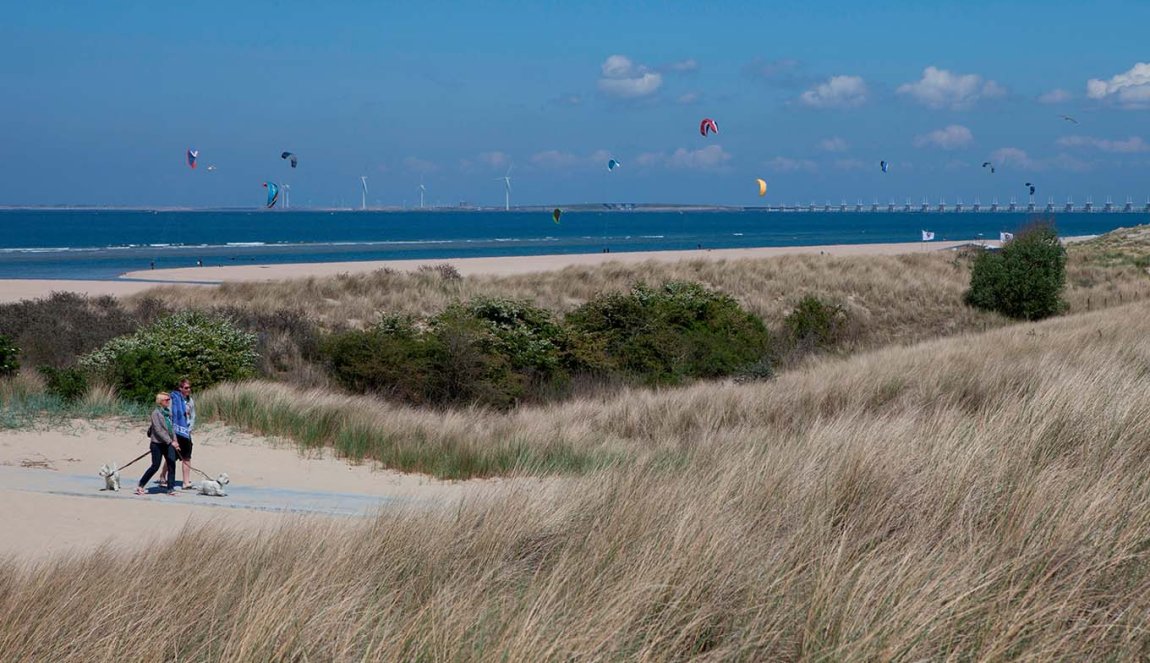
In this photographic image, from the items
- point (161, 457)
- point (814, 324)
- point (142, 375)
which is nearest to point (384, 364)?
point (142, 375)

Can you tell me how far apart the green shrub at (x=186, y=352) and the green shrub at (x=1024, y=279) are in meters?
26.9

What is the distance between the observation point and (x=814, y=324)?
110 ft

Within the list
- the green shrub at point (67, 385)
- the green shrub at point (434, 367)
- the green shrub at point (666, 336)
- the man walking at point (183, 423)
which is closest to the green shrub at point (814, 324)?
the green shrub at point (666, 336)

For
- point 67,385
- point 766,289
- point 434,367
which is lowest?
point 434,367

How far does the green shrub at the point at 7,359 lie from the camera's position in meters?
21.2

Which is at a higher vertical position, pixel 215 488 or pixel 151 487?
pixel 215 488

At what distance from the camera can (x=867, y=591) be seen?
397cm

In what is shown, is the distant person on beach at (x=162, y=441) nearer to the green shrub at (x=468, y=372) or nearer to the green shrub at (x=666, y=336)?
the green shrub at (x=468, y=372)

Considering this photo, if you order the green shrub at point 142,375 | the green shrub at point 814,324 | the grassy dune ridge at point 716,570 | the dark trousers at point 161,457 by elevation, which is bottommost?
the green shrub at point 814,324

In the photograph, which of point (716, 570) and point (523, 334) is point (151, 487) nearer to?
point (716, 570)

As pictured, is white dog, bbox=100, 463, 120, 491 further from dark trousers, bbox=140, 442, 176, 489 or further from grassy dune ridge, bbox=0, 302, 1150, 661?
grassy dune ridge, bbox=0, 302, 1150, 661

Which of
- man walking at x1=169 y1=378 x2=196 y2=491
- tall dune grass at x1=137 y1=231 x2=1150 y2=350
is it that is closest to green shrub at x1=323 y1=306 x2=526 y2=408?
tall dune grass at x1=137 y1=231 x2=1150 y2=350

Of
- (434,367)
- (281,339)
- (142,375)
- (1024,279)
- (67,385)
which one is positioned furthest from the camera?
(1024,279)

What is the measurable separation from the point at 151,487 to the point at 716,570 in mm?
9217
